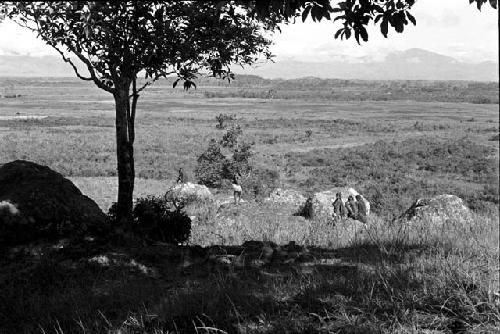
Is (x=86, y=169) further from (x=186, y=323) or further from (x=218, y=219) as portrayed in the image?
(x=186, y=323)

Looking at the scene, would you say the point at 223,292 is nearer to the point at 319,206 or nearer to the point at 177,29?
the point at 177,29

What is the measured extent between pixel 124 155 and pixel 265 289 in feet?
15.6

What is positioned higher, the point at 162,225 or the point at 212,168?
the point at 162,225

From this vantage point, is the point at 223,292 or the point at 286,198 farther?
the point at 286,198

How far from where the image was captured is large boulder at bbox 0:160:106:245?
253 inches

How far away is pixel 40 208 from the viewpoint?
669cm

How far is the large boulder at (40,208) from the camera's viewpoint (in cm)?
643

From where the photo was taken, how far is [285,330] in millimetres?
3039

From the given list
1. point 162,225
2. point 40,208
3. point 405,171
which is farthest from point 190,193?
point 405,171

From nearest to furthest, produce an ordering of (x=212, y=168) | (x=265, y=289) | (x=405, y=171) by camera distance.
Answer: (x=265, y=289)
(x=212, y=168)
(x=405, y=171)

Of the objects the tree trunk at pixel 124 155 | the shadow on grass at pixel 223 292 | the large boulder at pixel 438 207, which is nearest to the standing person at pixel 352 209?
the large boulder at pixel 438 207

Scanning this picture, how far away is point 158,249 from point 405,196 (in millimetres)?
27233

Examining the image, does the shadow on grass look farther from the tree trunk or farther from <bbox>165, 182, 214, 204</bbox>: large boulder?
<bbox>165, 182, 214, 204</bbox>: large boulder

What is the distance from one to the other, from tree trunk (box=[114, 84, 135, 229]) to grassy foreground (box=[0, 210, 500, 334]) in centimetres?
218
